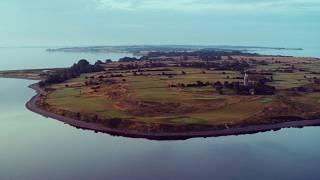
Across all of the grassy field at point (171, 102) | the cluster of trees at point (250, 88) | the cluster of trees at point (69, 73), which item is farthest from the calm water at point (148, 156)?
the cluster of trees at point (69, 73)

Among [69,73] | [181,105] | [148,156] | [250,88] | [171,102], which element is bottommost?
[148,156]

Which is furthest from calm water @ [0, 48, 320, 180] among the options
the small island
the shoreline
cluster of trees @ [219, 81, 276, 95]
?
cluster of trees @ [219, 81, 276, 95]

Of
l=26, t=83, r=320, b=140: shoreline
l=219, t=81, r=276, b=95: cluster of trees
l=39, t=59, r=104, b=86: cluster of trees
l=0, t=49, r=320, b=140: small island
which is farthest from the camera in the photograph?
l=39, t=59, r=104, b=86: cluster of trees

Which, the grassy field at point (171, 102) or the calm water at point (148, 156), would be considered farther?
the grassy field at point (171, 102)

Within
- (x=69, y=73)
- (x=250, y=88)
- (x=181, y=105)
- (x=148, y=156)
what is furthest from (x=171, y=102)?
(x=69, y=73)

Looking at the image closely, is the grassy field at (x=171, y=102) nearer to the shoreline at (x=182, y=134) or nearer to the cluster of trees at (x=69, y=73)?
the shoreline at (x=182, y=134)

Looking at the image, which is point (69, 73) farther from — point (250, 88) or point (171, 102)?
point (171, 102)

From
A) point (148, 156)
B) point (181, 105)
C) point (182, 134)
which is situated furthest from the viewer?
point (181, 105)

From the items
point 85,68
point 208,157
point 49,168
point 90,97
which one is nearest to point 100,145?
point 49,168

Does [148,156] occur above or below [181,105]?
below

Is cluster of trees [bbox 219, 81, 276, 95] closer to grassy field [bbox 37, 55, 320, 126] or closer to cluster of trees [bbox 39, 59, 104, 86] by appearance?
grassy field [bbox 37, 55, 320, 126]
